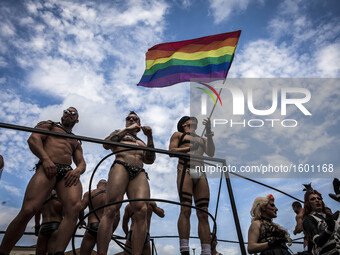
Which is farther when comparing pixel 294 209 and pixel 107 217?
pixel 294 209

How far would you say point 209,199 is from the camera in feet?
16.4

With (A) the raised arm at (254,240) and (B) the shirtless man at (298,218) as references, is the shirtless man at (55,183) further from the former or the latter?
(B) the shirtless man at (298,218)

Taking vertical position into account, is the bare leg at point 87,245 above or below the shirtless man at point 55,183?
below

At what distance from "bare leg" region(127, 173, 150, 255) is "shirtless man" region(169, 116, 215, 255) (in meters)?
0.70

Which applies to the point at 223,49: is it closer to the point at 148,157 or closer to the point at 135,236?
the point at 148,157

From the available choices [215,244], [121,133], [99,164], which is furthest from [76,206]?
[215,244]

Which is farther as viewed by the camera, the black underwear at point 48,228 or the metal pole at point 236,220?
the black underwear at point 48,228

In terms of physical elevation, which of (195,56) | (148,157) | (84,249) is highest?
(195,56)

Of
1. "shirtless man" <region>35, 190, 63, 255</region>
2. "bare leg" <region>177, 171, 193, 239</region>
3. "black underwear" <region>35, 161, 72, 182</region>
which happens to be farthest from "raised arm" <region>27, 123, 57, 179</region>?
"bare leg" <region>177, 171, 193, 239</region>

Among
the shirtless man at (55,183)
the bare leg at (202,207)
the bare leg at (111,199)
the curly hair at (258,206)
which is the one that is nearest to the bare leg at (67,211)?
the shirtless man at (55,183)

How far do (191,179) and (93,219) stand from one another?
7.45ft

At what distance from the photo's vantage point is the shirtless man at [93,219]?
5141mm

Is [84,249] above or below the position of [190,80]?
below

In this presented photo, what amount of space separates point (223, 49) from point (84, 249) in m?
5.07
